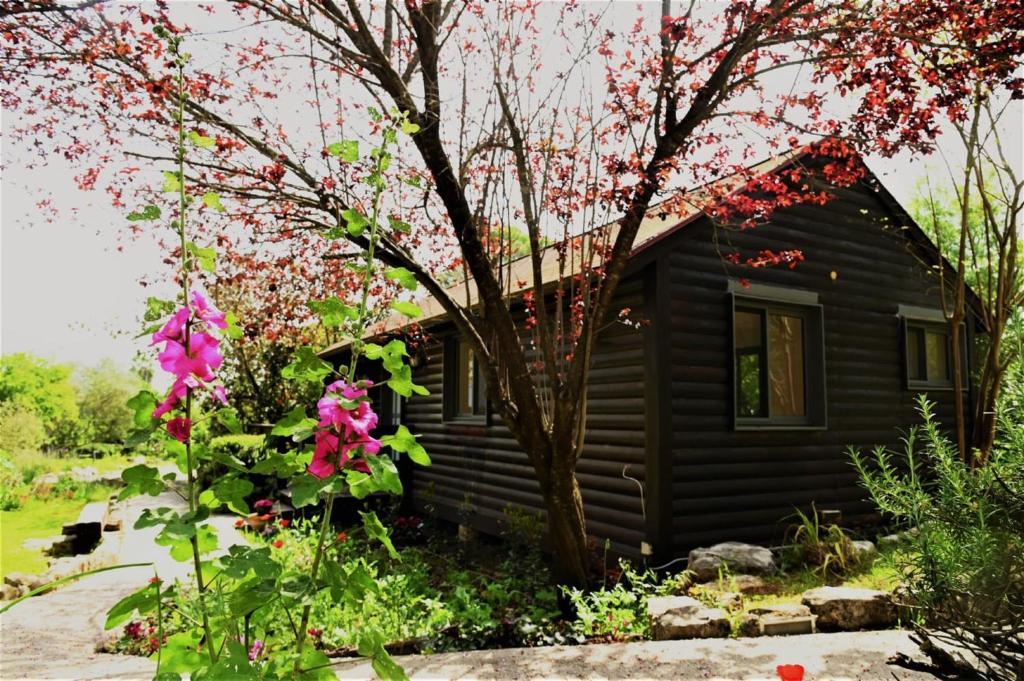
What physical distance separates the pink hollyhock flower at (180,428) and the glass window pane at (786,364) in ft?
25.1

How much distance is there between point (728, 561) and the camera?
266 inches

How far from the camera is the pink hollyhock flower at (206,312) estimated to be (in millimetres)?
1950

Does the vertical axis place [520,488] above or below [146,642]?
above

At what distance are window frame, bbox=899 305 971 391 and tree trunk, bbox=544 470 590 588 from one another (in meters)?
6.09

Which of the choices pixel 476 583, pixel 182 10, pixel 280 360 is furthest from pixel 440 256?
pixel 280 360

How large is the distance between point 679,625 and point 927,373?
753 cm

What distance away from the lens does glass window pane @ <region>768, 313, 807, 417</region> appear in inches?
337

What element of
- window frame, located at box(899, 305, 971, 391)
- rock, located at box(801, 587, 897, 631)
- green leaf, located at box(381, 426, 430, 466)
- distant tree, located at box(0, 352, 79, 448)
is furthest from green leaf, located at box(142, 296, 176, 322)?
distant tree, located at box(0, 352, 79, 448)

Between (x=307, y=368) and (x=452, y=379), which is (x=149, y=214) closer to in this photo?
(x=307, y=368)

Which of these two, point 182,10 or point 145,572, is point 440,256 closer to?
point 182,10

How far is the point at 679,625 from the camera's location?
17.0 ft

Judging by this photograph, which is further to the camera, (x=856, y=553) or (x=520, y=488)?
(x=520, y=488)

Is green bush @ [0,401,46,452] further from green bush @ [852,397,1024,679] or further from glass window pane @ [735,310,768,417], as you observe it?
green bush @ [852,397,1024,679]

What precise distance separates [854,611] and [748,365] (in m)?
3.37
